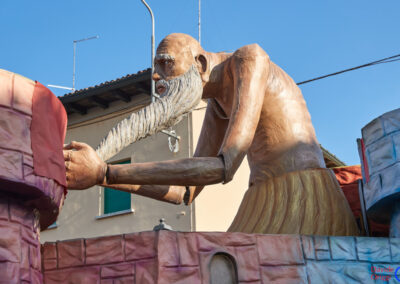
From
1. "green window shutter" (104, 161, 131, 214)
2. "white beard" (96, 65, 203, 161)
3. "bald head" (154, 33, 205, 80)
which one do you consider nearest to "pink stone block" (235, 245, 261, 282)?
"white beard" (96, 65, 203, 161)

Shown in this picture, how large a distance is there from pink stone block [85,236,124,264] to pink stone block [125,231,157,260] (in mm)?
43

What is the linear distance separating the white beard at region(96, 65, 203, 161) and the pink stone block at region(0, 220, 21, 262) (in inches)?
32.1

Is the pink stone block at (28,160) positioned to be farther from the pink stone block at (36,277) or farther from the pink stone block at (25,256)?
the pink stone block at (36,277)

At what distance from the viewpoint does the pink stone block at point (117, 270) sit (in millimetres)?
3611

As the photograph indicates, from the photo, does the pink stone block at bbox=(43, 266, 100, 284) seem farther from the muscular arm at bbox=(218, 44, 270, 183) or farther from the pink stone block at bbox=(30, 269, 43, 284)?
the muscular arm at bbox=(218, 44, 270, 183)

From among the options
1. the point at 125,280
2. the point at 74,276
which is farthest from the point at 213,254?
the point at 74,276

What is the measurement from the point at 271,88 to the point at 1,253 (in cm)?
240

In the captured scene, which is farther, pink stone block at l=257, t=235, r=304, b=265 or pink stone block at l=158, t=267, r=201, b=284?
pink stone block at l=257, t=235, r=304, b=265

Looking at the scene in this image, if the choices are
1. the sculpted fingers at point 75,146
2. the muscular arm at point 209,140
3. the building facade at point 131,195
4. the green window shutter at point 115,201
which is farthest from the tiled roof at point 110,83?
the sculpted fingers at point 75,146

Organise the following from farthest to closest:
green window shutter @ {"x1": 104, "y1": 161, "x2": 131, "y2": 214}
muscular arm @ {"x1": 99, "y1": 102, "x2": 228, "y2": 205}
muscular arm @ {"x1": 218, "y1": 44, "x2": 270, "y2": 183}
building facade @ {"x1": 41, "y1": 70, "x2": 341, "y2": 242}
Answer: green window shutter @ {"x1": 104, "y1": 161, "x2": 131, "y2": 214} → building facade @ {"x1": 41, "y1": 70, "x2": 341, "y2": 242} → muscular arm @ {"x1": 99, "y1": 102, "x2": 228, "y2": 205} → muscular arm @ {"x1": 218, "y1": 44, "x2": 270, "y2": 183}

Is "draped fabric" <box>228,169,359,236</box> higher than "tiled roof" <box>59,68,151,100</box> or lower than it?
lower

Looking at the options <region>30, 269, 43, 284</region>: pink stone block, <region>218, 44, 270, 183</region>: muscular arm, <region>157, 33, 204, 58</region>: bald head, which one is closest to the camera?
<region>30, 269, 43, 284</region>: pink stone block

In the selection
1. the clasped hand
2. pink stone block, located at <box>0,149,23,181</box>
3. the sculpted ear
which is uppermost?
the sculpted ear

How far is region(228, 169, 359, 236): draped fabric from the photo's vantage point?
4.51 m
